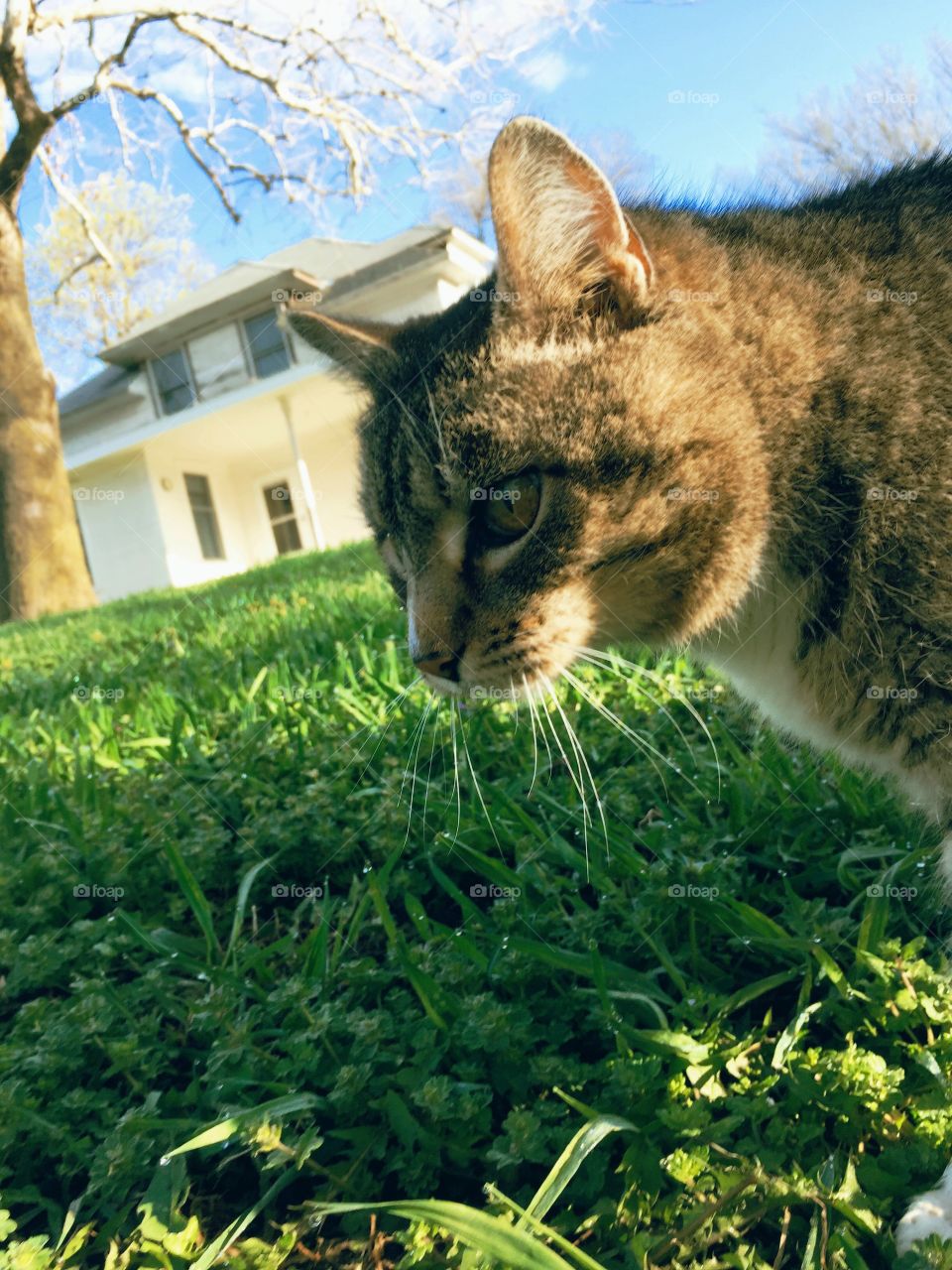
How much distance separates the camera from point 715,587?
1740 mm

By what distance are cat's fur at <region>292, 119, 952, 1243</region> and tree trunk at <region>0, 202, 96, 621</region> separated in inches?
449

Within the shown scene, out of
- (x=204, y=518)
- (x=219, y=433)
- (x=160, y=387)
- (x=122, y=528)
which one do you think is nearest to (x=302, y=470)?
(x=219, y=433)

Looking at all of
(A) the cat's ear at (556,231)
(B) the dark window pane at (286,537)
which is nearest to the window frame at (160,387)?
(B) the dark window pane at (286,537)

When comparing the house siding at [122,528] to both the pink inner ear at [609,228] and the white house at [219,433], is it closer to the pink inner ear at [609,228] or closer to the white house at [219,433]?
the white house at [219,433]

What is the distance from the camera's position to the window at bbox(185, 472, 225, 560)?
1991 cm

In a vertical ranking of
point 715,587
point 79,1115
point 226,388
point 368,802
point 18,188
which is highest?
point 18,188

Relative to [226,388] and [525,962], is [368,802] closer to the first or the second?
[525,962]

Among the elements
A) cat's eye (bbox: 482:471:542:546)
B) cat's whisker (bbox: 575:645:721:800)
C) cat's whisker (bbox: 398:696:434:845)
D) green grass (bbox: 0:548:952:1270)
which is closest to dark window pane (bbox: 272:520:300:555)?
green grass (bbox: 0:548:952:1270)

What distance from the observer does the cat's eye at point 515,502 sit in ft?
5.68

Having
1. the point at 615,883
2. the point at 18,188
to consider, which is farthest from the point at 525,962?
the point at 18,188

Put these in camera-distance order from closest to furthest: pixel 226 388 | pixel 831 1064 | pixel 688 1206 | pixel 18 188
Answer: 1. pixel 688 1206
2. pixel 831 1064
3. pixel 18 188
4. pixel 226 388

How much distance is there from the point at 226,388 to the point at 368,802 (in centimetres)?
1728

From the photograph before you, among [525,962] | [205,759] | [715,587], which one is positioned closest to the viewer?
[525,962]

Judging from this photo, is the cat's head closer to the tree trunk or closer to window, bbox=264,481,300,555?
the tree trunk
